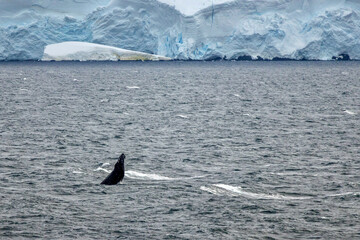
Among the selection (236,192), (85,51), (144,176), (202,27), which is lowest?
(144,176)

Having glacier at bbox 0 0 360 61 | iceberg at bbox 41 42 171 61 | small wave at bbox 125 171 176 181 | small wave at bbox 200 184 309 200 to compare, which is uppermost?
glacier at bbox 0 0 360 61

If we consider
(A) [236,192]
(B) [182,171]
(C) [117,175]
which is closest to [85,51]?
(B) [182,171]

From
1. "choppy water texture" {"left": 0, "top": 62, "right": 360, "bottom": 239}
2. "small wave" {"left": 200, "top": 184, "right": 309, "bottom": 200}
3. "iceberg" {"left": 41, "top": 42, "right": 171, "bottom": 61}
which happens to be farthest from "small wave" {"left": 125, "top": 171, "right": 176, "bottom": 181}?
"iceberg" {"left": 41, "top": 42, "right": 171, "bottom": 61}

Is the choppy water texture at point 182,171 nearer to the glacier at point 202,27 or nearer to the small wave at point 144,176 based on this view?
the small wave at point 144,176

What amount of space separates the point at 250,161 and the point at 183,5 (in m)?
81.0

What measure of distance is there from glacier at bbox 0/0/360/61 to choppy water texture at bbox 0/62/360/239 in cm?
5559

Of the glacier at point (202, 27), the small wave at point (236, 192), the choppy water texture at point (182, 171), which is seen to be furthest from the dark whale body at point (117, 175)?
the glacier at point (202, 27)

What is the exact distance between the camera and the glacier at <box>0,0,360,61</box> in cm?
9650

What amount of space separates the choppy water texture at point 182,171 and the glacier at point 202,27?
55.6 meters

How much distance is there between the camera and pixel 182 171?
68.1ft

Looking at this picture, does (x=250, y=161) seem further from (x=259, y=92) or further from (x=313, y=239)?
(x=259, y=92)

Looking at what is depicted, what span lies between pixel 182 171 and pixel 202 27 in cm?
8159

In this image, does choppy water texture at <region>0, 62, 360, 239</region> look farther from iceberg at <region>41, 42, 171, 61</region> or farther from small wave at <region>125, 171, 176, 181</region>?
iceberg at <region>41, 42, 171, 61</region>

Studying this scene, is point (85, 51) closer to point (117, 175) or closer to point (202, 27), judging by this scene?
point (202, 27)
